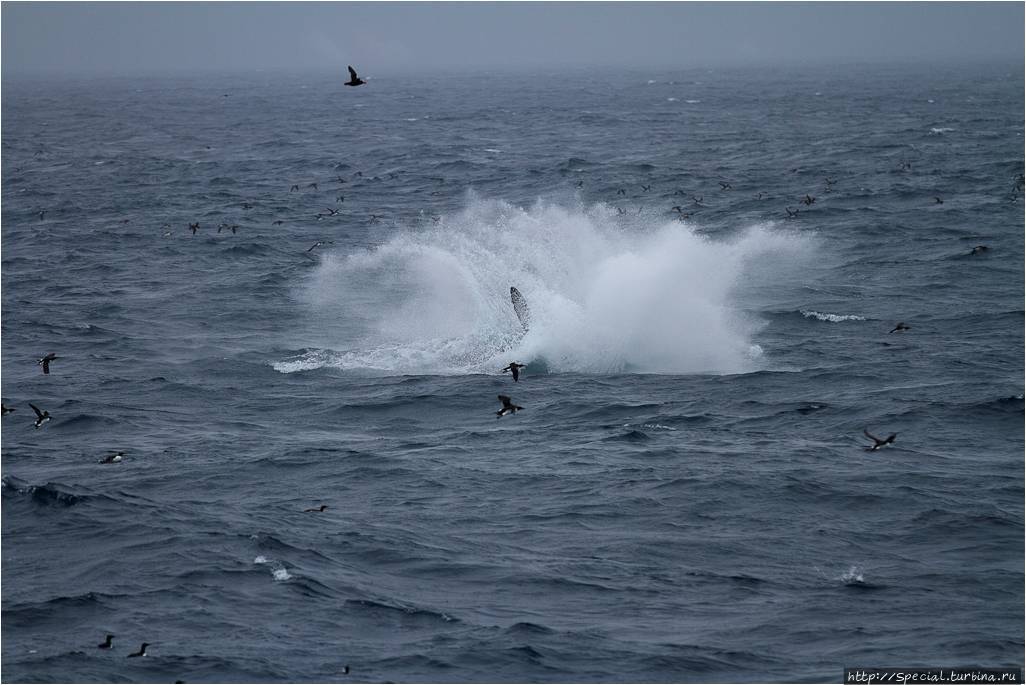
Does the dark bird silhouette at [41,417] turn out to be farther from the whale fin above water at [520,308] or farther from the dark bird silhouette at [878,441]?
the dark bird silhouette at [878,441]

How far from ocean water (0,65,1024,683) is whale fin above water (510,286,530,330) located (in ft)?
1.74

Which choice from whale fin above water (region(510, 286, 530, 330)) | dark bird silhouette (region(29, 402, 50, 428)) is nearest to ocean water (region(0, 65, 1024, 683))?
Answer: dark bird silhouette (region(29, 402, 50, 428))

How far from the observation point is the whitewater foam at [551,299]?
5472 centimetres

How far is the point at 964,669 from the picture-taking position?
29.5 metres

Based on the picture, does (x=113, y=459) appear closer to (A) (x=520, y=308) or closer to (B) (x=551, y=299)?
(A) (x=520, y=308)

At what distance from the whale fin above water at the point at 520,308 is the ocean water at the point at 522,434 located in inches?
20.8

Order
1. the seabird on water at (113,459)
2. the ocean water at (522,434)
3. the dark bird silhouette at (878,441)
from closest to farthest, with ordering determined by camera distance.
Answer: the ocean water at (522,434) < the dark bird silhouette at (878,441) < the seabird on water at (113,459)

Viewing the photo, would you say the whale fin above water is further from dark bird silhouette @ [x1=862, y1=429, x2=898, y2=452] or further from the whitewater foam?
dark bird silhouette @ [x1=862, y1=429, x2=898, y2=452]

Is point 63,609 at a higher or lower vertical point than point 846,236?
lower

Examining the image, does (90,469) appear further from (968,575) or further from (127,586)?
(968,575)

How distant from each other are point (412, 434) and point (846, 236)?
3682cm

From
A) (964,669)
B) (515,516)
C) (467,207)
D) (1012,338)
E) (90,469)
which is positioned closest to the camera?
(964,669)

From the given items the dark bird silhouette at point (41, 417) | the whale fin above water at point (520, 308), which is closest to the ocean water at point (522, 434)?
the dark bird silhouette at point (41, 417)

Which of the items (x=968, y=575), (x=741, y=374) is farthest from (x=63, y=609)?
(x=741, y=374)
